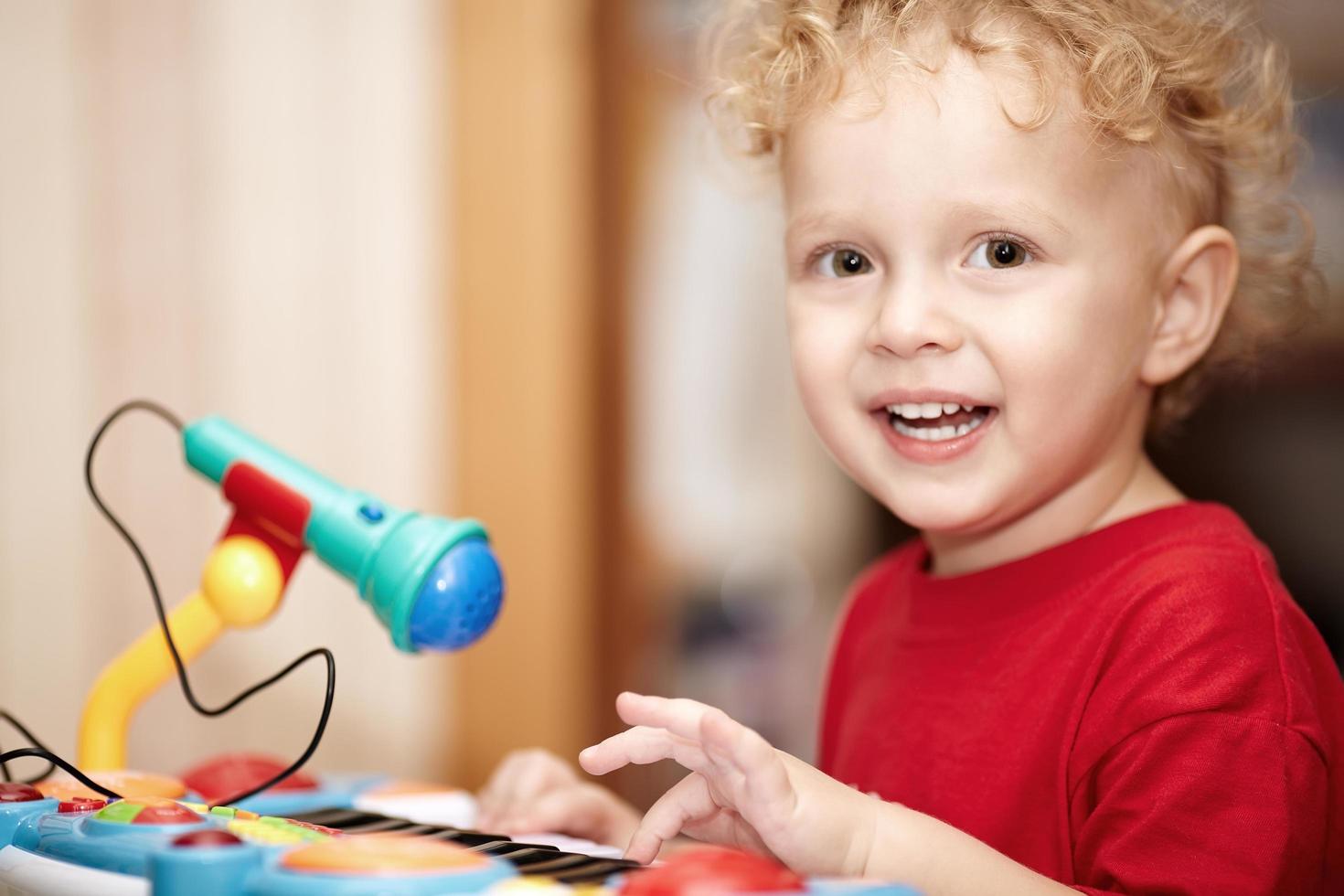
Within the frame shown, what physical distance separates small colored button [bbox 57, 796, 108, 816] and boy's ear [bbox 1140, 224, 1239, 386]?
2.08 ft

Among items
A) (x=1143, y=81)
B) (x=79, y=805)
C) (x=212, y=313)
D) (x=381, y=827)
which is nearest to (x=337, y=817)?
(x=381, y=827)

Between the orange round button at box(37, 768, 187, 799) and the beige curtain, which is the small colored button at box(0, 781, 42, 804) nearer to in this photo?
the orange round button at box(37, 768, 187, 799)

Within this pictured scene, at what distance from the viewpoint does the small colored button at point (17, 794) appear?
65cm

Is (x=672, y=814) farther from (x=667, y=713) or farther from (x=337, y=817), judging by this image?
(x=337, y=817)

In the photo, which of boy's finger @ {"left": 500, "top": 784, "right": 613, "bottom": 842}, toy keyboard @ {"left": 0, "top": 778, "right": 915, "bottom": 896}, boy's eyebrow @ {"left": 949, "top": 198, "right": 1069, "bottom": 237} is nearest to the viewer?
toy keyboard @ {"left": 0, "top": 778, "right": 915, "bottom": 896}

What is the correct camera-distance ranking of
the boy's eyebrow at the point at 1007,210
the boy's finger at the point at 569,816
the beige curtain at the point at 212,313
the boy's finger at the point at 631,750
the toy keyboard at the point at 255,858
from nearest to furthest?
the toy keyboard at the point at 255,858 < the boy's finger at the point at 631,750 < the boy's eyebrow at the point at 1007,210 < the boy's finger at the point at 569,816 < the beige curtain at the point at 212,313

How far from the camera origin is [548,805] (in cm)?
85

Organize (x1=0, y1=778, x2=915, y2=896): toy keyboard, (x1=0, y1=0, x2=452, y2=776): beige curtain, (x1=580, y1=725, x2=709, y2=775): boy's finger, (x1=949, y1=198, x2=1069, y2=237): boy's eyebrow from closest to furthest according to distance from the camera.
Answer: (x1=0, y1=778, x2=915, y2=896): toy keyboard → (x1=580, y1=725, x2=709, y2=775): boy's finger → (x1=949, y1=198, x2=1069, y2=237): boy's eyebrow → (x1=0, y1=0, x2=452, y2=776): beige curtain

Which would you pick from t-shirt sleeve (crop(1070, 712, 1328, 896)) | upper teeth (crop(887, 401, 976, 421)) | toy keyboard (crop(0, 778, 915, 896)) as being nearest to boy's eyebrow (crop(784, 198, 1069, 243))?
upper teeth (crop(887, 401, 976, 421))

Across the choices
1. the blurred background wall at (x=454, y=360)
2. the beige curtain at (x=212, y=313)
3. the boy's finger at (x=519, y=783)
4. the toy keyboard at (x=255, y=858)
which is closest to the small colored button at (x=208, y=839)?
the toy keyboard at (x=255, y=858)

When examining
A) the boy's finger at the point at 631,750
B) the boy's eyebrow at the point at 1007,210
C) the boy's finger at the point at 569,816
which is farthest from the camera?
the boy's finger at the point at 569,816

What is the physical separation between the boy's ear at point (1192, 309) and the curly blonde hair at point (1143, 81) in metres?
0.03

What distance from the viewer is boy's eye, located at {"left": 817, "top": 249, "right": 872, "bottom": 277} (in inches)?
31.3

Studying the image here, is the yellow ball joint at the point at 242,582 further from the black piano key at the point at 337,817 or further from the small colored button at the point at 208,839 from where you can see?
the small colored button at the point at 208,839
